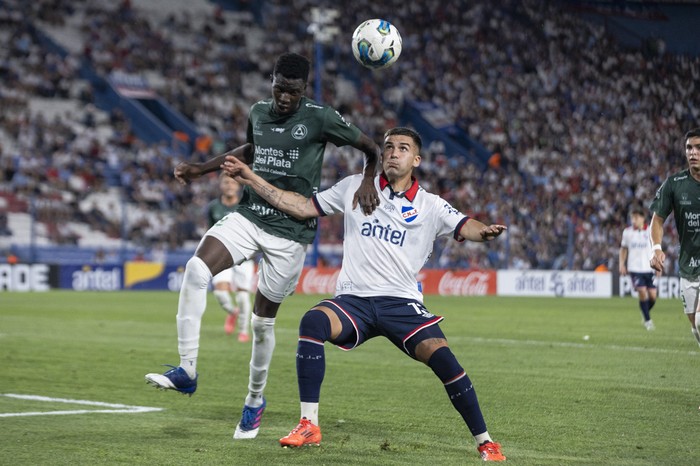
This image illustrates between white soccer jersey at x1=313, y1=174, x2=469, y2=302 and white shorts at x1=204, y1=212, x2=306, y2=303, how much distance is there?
0.72 metres

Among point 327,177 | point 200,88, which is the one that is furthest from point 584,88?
point 200,88

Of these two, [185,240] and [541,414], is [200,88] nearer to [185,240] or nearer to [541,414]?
[185,240]

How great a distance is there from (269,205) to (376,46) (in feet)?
5.85

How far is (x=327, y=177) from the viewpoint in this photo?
4162 centimetres

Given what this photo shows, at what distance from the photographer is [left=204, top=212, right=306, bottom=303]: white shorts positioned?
7.71 m

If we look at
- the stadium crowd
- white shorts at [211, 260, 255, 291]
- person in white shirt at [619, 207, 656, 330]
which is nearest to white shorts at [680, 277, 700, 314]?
white shorts at [211, 260, 255, 291]

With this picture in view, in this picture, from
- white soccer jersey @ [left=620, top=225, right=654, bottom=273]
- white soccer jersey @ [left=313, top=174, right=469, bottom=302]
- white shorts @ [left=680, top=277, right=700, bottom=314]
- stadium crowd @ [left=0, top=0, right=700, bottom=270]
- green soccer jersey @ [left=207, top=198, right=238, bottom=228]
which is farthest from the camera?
stadium crowd @ [left=0, top=0, right=700, bottom=270]

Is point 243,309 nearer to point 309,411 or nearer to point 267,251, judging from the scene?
point 267,251

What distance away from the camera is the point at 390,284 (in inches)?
281

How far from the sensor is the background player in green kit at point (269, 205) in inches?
302

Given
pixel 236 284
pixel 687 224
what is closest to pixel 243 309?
pixel 236 284

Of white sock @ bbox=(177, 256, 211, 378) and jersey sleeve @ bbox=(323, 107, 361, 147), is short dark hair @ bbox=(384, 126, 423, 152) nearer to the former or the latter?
jersey sleeve @ bbox=(323, 107, 361, 147)

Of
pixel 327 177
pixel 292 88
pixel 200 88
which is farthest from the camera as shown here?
pixel 200 88

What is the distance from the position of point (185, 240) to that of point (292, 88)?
29.4m
